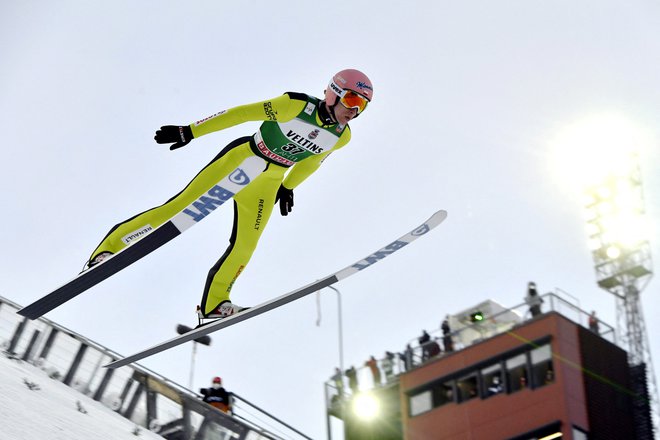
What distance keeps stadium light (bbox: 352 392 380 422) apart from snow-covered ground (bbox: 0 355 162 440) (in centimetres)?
1121

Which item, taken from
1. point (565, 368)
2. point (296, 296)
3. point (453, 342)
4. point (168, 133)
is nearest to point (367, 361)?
point (453, 342)

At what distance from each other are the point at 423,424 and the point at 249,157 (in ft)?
52.8

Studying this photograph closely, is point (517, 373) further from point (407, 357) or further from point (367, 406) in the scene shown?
point (367, 406)

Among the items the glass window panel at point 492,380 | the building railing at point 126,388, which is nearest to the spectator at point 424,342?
the glass window panel at point 492,380

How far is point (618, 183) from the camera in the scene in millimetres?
36188

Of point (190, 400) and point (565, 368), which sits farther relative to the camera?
point (565, 368)

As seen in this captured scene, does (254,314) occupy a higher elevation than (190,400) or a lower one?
lower

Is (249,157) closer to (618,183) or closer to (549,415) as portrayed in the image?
(549,415)

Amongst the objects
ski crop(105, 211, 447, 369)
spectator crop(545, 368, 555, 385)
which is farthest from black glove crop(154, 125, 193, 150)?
spectator crop(545, 368, 555, 385)

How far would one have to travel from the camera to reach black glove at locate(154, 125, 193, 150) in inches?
346

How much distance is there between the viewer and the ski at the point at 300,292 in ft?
31.9

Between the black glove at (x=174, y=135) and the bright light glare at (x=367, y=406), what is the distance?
16031mm

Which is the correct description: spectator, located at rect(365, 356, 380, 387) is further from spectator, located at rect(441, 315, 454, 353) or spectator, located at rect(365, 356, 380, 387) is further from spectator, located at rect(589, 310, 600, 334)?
spectator, located at rect(589, 310, 600, 334)

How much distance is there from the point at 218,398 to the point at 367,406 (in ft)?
37.5
